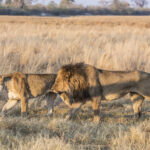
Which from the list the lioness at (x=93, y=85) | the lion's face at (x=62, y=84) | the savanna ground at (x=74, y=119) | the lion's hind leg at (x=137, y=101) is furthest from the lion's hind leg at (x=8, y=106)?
the lion's hind leg at (x=137, y=101)

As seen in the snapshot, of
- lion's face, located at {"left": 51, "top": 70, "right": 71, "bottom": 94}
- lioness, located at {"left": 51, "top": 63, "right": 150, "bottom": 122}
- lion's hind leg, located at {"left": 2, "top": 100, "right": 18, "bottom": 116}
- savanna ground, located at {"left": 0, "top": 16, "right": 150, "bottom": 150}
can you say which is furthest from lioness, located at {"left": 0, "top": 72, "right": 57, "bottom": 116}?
lion's face, located at {"left": 51, "top": 70, "right": 71, "bottom": 94}

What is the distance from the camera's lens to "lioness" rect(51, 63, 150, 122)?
685 cm

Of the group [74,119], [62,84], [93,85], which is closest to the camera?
[62,84]

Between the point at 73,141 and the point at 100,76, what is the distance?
200cm

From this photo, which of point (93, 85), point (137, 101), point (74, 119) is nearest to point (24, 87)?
point (74, 119)

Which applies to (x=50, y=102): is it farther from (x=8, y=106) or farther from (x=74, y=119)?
(x=8, y=106)

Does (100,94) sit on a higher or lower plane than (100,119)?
higher

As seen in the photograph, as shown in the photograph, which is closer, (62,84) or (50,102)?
(62,84)

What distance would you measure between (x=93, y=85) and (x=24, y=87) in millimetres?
1428

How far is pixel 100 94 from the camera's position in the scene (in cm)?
700

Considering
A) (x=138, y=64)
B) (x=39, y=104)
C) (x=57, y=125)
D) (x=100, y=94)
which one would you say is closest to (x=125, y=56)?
(x=138, y=64)

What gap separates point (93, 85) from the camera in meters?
6.93

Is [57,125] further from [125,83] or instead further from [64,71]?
[125,83]

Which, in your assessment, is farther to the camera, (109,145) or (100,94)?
(100,94)
